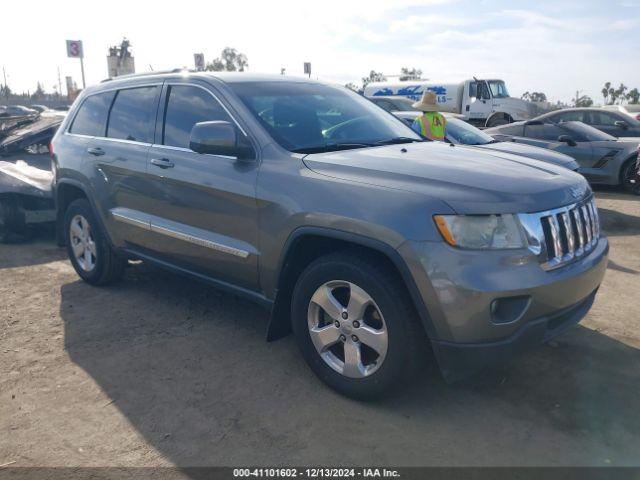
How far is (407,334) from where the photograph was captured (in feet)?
9.55

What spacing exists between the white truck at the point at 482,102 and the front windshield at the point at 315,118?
1930cm

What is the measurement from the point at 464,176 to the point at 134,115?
2825mm

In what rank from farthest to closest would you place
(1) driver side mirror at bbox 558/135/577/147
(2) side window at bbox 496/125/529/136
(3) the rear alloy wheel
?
(2) side window at bbox 496/125/529/136
(1) driver side mirror at bbox 558/135/577/147
(3) the rear alloy wheel

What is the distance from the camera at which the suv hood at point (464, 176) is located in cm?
282

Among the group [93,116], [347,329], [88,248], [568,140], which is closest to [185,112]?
[93,116]

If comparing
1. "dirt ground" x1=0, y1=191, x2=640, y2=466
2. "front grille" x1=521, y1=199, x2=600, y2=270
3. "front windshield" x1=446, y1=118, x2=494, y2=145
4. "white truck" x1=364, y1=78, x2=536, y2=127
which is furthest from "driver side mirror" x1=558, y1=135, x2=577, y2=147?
"white truck" x1=364, y1=78, x2=536, y2=127

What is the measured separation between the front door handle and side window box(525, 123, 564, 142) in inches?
343

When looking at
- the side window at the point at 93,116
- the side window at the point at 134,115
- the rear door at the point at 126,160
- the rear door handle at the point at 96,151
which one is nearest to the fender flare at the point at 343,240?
the rear door at the point at 126,160

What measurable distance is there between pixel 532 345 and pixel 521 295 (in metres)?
0.34

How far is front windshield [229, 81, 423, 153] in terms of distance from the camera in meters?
3.69

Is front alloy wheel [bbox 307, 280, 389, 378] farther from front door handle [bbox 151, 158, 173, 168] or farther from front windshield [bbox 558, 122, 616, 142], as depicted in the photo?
front windshield [bbox 558, 122, 616, 142]

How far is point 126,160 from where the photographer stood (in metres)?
4.51

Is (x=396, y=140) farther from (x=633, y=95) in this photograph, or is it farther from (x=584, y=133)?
(x=633, y=95)

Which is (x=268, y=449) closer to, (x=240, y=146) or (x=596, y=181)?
(x=240, y=146)
